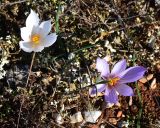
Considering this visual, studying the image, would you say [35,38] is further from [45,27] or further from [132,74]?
[132,74]

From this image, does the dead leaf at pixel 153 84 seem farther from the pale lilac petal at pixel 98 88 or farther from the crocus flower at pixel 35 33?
the crocus flower at pixel 35 33

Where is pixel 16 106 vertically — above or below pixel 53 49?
below

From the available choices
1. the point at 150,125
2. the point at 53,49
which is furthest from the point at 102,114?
the point at 53,49

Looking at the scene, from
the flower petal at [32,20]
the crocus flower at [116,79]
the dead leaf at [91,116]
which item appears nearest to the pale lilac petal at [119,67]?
the crocus flower at [116,79]

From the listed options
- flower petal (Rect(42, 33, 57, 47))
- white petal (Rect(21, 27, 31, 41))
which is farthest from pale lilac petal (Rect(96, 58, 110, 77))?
white petal (Rect(21, 27, 31, 41))

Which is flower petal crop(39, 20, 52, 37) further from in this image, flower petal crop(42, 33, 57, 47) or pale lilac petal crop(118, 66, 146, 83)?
pale lilac petal crop(118, 66, 146, 83)

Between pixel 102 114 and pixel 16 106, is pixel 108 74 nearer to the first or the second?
pixel 102 114
